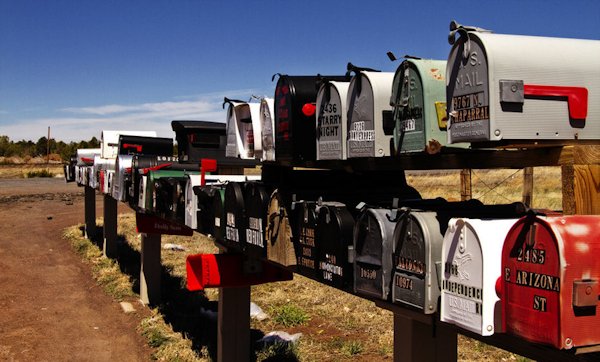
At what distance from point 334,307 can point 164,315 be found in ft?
8.80

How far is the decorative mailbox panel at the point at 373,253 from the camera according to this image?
2.37 m

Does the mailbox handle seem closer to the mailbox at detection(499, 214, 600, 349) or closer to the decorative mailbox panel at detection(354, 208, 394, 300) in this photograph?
the mailbox at detection(499, 214, 600, 349)

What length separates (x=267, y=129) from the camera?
3766 mm

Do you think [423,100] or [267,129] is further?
[267,129]

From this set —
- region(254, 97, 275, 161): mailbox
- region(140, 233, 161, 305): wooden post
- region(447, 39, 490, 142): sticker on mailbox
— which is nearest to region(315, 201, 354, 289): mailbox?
region(447, 39, 490, 142): sticker on mailbox

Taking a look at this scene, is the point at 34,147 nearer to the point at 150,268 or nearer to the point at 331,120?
the point at 150,268

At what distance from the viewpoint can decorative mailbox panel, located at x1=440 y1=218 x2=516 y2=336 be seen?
1.87m

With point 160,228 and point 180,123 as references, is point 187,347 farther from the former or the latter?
point 180,123

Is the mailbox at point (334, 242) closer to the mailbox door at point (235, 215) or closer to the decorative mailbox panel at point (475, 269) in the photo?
the decorative mailbox panel at point (475, 269)

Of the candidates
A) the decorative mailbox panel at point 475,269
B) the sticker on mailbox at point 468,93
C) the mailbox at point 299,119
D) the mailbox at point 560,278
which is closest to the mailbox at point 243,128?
the mailbox at point 299,119

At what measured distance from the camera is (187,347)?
785 centimetres

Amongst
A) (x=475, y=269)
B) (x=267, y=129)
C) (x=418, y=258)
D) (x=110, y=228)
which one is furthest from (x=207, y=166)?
(x=110, y=228)

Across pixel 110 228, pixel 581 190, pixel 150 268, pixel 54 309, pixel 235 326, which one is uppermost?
pixel 581 190

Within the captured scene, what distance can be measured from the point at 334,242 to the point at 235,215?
51.3 inches
